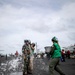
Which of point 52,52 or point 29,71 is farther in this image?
point 29,71

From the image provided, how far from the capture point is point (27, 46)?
11352 millimetres

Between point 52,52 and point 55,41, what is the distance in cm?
54

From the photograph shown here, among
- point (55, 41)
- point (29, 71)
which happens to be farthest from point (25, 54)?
point (55, 41)

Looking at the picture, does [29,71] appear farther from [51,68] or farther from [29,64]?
[51,68]

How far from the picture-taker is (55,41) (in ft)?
28.5

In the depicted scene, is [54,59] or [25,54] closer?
[54,59]

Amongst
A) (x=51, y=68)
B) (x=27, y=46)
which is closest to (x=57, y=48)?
(x=51, y=68)

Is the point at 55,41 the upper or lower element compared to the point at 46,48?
lower

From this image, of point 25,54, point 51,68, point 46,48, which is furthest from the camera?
point 46,48

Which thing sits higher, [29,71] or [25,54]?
[25,54]

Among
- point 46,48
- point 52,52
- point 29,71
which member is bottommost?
point 29,71

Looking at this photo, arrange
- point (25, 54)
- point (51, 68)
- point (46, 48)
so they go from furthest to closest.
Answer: point (46, 48), point (25, 54), point (51, 68)

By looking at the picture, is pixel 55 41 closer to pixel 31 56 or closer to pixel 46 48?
pixel 31 56

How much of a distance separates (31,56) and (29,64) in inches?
18.2
